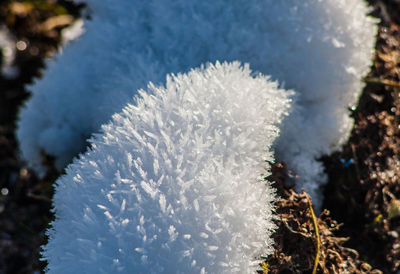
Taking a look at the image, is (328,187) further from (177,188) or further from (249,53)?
(177,188)

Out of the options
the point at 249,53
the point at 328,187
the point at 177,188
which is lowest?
the point at 177,188

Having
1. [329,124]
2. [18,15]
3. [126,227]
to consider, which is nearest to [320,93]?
[329,124]

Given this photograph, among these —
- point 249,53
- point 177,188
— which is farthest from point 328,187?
point 177,188

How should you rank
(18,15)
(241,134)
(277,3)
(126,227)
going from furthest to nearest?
(18,15), (277,3), (241,134), (126,227)

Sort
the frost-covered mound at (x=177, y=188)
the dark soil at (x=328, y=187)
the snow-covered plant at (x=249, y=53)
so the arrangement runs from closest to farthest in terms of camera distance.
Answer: the frost-covered mound at (x=177, y=188) → the dark soil at (x=328, y=187) → the snow-covered plant at (x=249, y=53)

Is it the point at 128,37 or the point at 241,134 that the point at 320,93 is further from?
the point at 128,37
